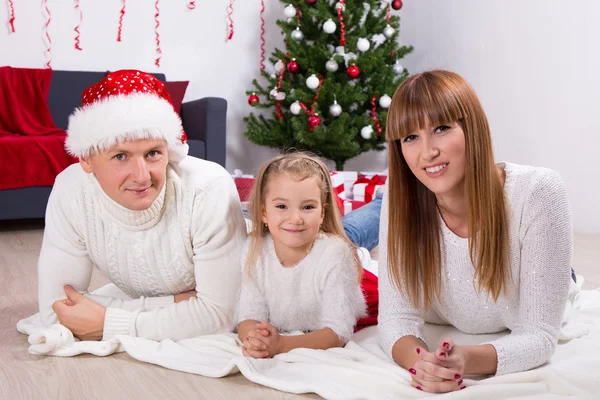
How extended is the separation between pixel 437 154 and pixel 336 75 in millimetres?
3111

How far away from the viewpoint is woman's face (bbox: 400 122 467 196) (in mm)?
1428

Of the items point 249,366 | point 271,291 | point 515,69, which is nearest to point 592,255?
Result: point 515,69

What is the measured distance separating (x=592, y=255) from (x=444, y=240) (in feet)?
5.24

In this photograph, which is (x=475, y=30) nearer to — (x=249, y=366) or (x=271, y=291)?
(x=271, y=291)

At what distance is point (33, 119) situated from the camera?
13.4 feet

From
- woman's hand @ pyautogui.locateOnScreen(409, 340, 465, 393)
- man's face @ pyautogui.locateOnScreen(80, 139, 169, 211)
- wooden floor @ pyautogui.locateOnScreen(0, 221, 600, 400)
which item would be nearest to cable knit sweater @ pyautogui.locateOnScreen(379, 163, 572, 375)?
woman's hand @ pyautogui.locateOnScreen(409, 340, 465, 393)

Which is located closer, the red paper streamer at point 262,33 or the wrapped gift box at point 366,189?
the wrapped gift box at point 366,189

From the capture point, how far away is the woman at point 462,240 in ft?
4.66

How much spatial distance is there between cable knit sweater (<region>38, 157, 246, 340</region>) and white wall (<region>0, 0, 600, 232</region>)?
7.72 ft

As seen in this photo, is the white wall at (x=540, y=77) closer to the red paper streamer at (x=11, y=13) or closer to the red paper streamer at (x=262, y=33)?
the red paper streamer at (x=262, y=33)

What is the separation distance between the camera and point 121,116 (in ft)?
5.34

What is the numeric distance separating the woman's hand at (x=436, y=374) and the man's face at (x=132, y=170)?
0.74m

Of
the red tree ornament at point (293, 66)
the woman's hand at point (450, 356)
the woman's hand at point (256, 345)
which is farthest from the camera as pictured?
the red tree ornament at point (293, 66)

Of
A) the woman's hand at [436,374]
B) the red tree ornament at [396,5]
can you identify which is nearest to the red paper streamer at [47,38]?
the red tree ornament at [396,5]
